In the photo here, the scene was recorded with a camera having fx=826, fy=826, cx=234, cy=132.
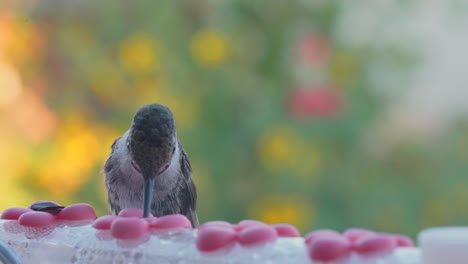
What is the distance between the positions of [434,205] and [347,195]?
0.32 m

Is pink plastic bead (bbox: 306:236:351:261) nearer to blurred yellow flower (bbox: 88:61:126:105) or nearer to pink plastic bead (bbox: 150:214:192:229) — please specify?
pink plastic bead (bbox: 150:214:192:229)

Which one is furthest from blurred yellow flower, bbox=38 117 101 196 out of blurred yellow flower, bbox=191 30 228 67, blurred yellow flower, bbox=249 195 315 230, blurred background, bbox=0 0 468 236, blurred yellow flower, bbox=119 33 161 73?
blurred yellow flower, bbox=249 195 315 230

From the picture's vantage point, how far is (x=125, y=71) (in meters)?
3.02

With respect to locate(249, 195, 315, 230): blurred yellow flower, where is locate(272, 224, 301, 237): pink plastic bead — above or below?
below

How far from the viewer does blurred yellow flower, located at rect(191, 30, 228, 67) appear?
2908mm

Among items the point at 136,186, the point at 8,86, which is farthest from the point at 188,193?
the point at 8,86

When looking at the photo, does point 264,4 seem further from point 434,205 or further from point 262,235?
point 262,235

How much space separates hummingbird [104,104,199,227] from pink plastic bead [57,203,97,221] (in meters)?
0.26

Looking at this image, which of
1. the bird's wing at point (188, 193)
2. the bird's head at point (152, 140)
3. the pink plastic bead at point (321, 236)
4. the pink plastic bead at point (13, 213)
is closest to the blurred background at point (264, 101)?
the bird's wing at point (188, 193)

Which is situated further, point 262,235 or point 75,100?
point 75,100

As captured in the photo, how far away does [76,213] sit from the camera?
3.22 feet

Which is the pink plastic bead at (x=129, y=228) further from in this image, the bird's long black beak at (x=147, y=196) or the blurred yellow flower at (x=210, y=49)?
the blurred yellow flower at (x=210, y=49)

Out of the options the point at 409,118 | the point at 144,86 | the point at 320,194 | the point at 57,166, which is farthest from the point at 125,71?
the point at 409,118

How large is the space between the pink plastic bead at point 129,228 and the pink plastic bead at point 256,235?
113mm
